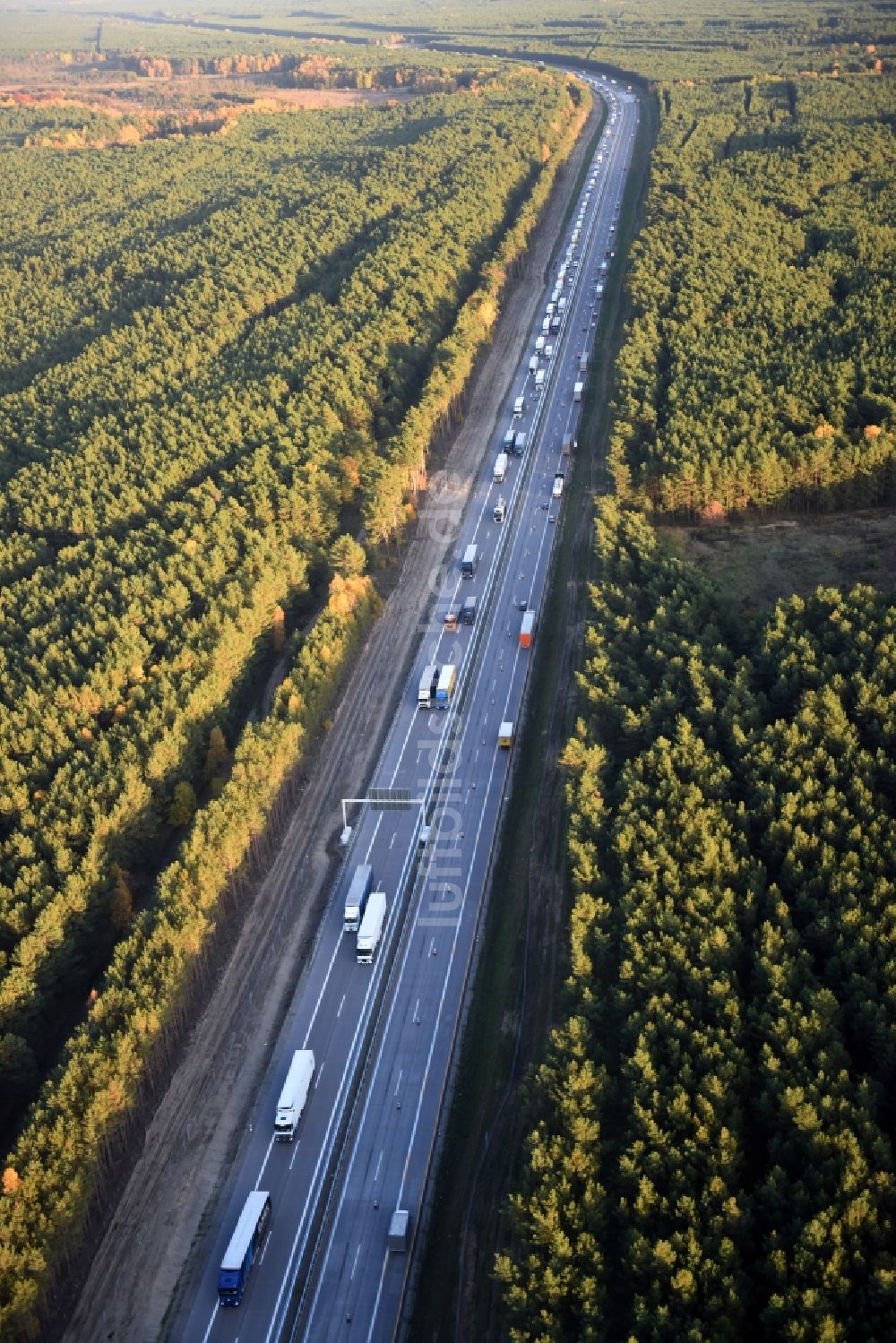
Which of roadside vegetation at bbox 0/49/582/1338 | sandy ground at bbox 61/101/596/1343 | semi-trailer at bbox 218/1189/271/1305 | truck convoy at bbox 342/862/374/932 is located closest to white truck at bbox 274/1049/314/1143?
sandy ground at bbox 61/101/596/1343

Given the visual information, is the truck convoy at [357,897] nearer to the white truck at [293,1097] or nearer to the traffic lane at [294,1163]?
the traffic lane at [294,1163]

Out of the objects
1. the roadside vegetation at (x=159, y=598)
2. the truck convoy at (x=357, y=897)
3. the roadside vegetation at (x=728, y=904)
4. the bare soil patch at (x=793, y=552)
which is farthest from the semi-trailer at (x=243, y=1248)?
the bare soil patch at (x=793, y=552)

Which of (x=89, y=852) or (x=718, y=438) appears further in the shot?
(x=718, y=438)

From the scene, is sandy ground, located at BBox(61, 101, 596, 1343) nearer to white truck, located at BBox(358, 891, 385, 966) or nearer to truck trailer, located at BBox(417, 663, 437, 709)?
truck trailer, located at BBox(417, 663, 437, 709)

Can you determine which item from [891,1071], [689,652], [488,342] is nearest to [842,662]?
[689,652]

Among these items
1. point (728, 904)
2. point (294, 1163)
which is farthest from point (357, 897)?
point (728, 904)

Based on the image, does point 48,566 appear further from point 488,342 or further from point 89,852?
point 488,342
